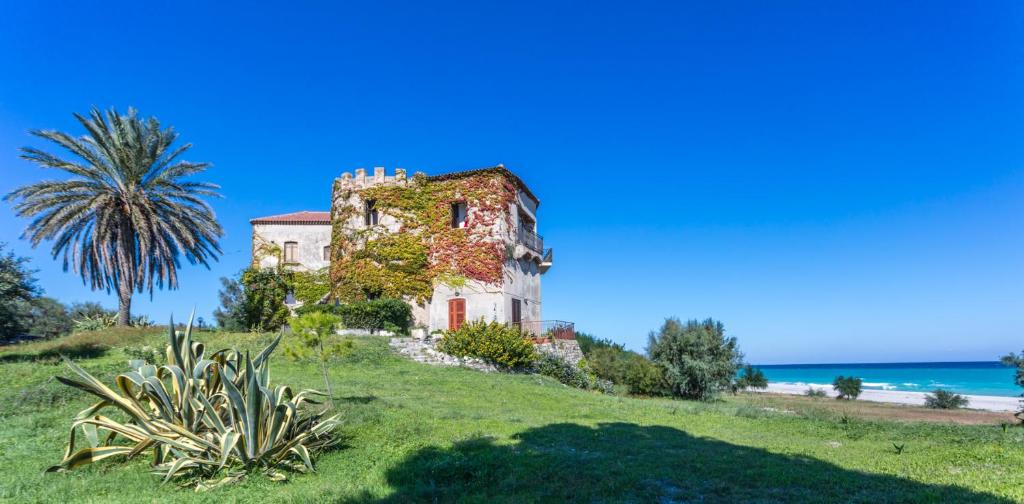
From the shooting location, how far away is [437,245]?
95.6ft

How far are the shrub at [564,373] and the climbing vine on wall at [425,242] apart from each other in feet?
18.2

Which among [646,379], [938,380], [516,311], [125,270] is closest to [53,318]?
[125,270]

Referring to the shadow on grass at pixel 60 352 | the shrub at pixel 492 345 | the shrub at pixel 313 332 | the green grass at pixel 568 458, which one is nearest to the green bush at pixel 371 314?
the shrub at pixel 492 345

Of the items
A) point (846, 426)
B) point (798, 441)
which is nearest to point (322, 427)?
point (798, 441)

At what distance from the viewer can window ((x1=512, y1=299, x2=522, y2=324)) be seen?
29.1 m

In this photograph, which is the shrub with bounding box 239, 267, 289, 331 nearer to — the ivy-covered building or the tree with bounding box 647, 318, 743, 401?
the ivy-covered building

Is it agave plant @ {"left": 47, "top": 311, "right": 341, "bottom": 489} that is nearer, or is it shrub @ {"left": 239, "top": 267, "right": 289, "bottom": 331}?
agave plant @ {"left": 47, "top": 311, "right": 341, "bottom": 489}

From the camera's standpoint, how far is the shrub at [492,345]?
22.6 meters

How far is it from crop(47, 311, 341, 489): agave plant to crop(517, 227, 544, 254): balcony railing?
22.7 metres

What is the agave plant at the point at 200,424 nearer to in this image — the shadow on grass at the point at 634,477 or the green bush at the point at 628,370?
the shadow on grass at the point at 634,477

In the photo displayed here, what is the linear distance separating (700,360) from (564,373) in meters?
5.88

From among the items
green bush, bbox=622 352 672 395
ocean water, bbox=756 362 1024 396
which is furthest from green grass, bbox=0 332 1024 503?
ocean water, bbox=756 362 1024 396

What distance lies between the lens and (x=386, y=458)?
798 cm

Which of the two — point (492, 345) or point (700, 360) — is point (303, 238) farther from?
point (700, 360)
